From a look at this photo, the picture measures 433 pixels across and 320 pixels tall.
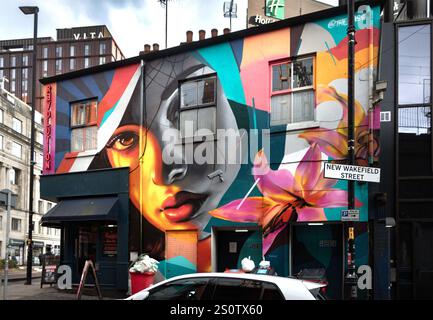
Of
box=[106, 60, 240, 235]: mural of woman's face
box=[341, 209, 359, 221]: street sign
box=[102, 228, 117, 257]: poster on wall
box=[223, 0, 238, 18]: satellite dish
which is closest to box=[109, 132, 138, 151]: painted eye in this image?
box=[106, 60, 240, 235]: mural of woman's face

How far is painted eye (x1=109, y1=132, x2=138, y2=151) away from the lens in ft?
51.3

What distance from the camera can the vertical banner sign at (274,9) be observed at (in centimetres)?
2392

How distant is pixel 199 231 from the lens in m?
14.1

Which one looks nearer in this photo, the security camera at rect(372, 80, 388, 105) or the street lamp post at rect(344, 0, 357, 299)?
the street lamp post at rect(344, 0, 357, 299)

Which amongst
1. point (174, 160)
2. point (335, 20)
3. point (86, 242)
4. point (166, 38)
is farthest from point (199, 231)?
point (166, 38)

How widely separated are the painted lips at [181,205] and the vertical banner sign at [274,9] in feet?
42.6

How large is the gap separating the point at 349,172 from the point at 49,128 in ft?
38.9

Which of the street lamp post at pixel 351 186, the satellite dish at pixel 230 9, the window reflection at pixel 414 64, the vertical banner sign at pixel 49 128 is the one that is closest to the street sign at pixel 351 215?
the street lamp post at pixel 351 186

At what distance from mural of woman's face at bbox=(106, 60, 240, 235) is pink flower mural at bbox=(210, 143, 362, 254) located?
0.80 meters

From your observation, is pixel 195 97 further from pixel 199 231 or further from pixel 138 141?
pixel 199 231

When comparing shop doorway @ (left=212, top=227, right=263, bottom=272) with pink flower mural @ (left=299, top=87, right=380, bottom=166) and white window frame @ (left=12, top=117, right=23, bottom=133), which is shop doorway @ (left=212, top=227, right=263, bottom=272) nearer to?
pink flower mural @ (left=299, top=87, right=380, bottom=166)

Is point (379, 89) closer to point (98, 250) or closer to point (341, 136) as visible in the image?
point (341, 136)

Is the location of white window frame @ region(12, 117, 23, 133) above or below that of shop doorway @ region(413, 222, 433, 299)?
above
